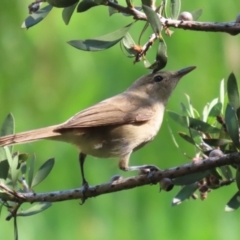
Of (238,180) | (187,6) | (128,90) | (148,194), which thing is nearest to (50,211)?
(148,194)

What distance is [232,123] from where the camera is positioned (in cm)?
161

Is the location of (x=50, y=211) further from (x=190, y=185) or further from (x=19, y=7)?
(x=190, y=185)

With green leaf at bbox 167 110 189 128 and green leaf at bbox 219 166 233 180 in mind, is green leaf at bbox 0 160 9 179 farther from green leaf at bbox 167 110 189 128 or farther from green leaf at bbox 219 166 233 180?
green leaf at bbox 219 166 233 180

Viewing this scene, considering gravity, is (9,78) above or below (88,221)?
above

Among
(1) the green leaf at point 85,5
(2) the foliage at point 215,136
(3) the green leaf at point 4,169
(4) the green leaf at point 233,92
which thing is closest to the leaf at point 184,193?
(2) the foliage at point 215,136

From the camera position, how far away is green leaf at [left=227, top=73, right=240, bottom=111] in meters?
1.65

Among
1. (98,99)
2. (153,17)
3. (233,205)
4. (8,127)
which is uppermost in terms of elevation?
(153,17)

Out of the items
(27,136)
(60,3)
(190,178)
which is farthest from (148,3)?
(27,136)

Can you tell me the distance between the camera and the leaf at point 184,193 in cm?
180

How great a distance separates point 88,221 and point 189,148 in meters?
0.69

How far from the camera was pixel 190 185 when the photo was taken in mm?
1861

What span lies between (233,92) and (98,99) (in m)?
1.82

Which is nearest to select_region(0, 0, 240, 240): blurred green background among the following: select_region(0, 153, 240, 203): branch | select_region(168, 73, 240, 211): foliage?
select_region(168, 73, 240, 211): foliage

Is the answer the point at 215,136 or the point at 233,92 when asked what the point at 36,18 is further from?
the point at 215,136
